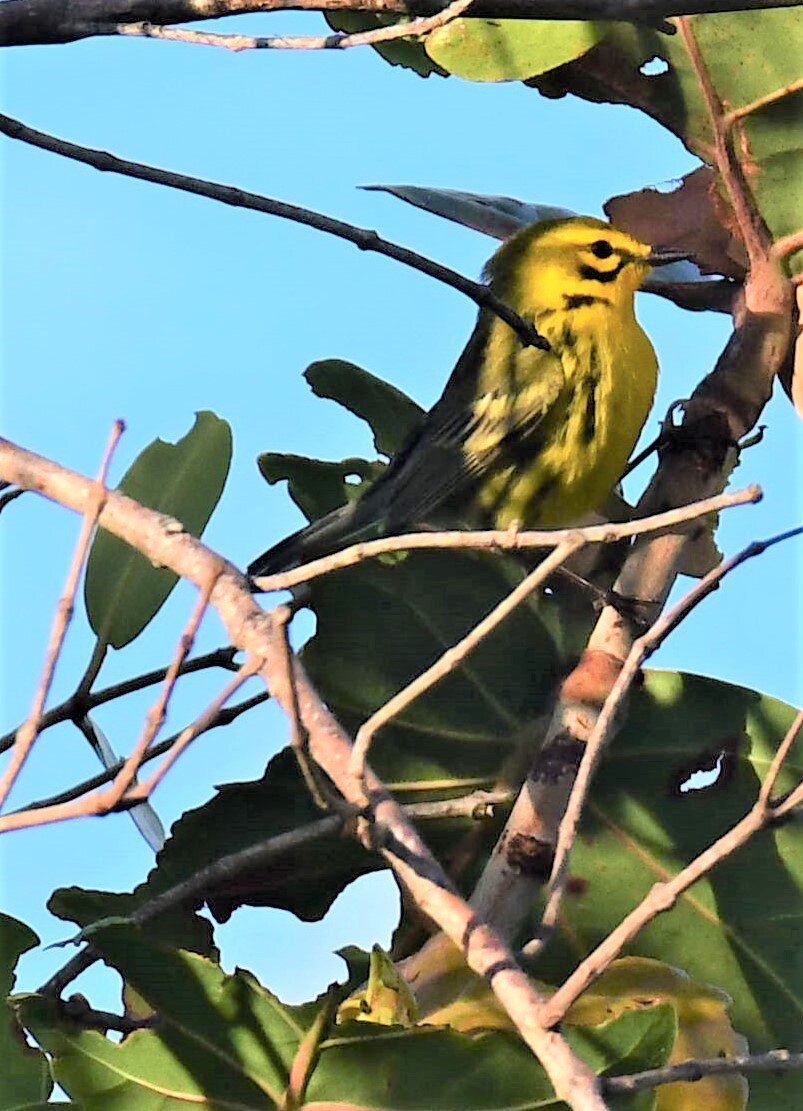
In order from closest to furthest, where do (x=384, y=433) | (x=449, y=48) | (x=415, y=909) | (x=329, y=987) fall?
(x=329, y=987)
(x=415, y=909)
(x=449, y=48)
(x=384, y=433)

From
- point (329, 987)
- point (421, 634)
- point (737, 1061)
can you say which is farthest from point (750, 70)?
point (737, 1061)

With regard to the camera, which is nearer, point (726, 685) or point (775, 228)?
point (726, 685)

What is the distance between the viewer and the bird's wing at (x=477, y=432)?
7.93 ft

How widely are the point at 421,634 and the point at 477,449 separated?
0.81m

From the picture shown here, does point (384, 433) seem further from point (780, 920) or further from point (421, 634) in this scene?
point (780, 920)

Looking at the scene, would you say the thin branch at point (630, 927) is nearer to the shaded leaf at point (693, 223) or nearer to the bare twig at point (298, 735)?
the bare twig at point (298, 735)


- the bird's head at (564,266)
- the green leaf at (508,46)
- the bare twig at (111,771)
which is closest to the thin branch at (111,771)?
the bare twig at (111,771)

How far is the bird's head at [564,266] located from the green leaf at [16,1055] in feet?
4.87

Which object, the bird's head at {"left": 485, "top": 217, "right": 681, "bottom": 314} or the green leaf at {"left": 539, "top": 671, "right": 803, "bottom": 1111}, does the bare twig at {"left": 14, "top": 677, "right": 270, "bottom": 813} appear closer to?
the green leaf at {"left": 539, "top": 671, "right": 803, "bottom": 1111}

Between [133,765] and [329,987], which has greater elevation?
[133,765]

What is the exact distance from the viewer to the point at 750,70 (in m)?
1.88

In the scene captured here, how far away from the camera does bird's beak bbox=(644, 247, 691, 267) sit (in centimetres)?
207

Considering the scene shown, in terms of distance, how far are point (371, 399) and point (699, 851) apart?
0.69 metres

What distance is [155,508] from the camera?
5.39 feet
